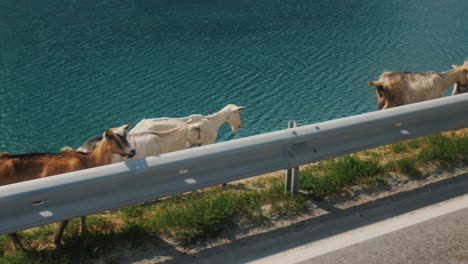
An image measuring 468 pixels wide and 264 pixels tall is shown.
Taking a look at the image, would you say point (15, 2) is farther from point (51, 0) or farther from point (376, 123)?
point (376, 123)

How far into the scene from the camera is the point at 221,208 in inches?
217

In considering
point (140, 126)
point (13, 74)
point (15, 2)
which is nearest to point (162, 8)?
point (15, 2)

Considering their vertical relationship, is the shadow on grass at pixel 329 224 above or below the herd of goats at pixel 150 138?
below

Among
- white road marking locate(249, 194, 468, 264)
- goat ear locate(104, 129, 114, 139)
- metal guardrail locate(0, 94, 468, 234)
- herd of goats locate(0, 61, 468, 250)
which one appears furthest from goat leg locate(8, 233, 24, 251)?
white road marking locate(249, 194, 468, 264)

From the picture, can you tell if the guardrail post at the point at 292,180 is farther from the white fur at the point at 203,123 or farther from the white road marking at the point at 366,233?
the white fur at the point at 203,123

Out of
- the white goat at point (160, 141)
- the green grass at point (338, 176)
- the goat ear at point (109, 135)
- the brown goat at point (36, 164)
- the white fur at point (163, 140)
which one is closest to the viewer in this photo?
the brown goat at point (36, 164)

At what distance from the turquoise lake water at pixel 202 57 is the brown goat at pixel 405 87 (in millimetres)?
4583

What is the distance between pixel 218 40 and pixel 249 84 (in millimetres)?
4209

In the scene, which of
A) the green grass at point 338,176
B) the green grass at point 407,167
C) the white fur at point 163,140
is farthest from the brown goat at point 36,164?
the green grass at point 407,167

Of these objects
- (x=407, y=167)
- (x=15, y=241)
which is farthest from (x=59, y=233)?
(x=407, y=167)

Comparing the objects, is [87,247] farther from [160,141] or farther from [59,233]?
[160,141]

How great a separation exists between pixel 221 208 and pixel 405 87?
5587mm

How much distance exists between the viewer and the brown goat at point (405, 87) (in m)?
9.62

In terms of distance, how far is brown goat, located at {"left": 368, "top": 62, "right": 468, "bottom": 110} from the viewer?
31.6ft
